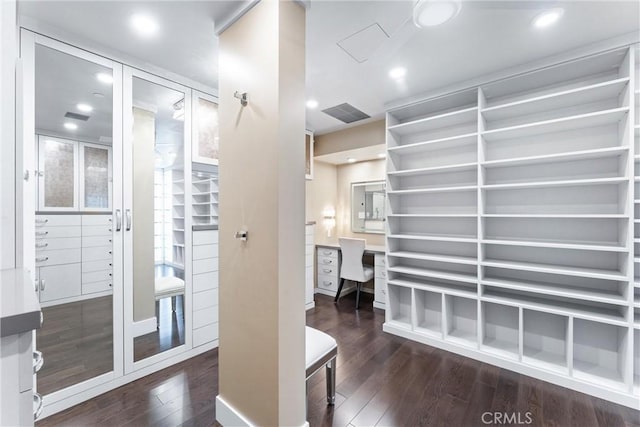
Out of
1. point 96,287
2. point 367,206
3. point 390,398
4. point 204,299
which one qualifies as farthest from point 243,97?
point 367,206

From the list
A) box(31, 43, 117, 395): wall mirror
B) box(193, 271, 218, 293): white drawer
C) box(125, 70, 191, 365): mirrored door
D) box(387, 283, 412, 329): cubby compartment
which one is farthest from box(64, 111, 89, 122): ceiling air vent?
box(387, 283, 412, 329): cubby compartment

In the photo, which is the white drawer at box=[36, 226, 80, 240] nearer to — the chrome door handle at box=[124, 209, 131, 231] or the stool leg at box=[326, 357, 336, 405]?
the chrome door handle at box=[124, 209, 131, 231]

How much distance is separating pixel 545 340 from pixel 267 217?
2.76m

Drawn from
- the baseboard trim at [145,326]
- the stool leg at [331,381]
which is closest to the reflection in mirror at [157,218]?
the baseboard trim at [145,326]

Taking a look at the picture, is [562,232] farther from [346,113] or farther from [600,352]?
[346,113]

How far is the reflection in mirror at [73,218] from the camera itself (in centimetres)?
184

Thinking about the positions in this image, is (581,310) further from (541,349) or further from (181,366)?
(181,366)

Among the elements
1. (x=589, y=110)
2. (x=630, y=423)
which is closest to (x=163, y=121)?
(x=589, y=110)

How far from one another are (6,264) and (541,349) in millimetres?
3621

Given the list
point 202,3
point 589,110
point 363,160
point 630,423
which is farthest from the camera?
point 363,160

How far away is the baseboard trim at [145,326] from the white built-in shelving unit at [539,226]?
2333 mm

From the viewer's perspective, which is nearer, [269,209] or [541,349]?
[269,209]

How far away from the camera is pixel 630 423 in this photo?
1.77 m

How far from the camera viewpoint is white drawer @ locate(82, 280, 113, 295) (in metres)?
2.01
